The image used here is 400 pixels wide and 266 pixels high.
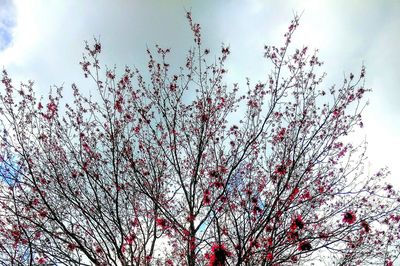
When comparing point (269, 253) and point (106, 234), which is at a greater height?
point (106, 234)

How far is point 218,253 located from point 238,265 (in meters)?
0.88

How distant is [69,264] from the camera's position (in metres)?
6.29

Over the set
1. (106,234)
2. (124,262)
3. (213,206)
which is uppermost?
(213,206)

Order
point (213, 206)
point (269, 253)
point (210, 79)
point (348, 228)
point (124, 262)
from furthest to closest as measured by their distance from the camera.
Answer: point (210, 79), point (213, 206), point (124, 262), point (269, 253), point (348, 228)

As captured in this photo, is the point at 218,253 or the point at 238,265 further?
the point at 238,265

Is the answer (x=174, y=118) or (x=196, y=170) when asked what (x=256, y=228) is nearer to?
(x=196, y=170)

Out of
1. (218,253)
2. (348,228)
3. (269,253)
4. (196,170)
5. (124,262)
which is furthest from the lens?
(196,170)

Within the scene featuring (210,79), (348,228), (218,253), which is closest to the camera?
(218,253)

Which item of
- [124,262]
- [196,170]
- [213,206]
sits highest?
[196,170]

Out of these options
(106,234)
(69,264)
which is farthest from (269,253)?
(69,264)

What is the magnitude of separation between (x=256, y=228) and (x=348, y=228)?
1.52 m

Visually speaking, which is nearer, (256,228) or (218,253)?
(218,253)

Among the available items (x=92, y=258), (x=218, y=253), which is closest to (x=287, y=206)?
(x=218, y=253)

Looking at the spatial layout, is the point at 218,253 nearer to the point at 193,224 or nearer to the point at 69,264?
the point at 193,224
